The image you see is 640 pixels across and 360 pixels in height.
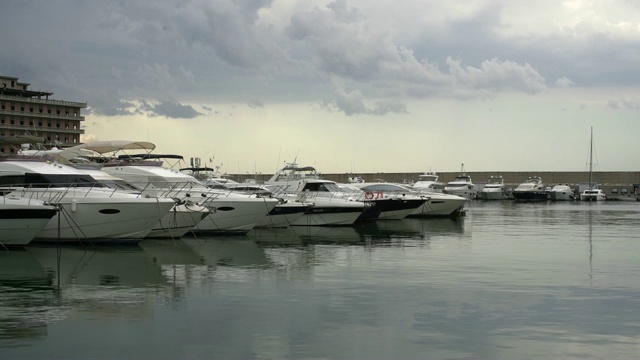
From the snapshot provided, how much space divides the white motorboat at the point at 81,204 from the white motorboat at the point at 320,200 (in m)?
12.6

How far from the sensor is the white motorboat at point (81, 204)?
25.5 meters

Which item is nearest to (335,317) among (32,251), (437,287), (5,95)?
(437,287)

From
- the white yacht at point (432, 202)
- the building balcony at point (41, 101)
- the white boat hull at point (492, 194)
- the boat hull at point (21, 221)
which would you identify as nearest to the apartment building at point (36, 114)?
the building balcony at point (41, 101)

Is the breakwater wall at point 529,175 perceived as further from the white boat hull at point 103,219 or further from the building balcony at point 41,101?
the white boat hull at point 103,219

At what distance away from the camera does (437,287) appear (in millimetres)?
17766

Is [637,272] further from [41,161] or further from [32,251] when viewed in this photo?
[41,161]

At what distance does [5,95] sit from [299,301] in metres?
127

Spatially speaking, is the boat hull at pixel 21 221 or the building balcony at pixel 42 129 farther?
the building balcony at pixel 42 129

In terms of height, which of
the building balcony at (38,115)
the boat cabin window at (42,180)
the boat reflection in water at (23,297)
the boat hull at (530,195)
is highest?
the building balcony at (38,115)

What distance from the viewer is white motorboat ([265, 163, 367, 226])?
3891cm

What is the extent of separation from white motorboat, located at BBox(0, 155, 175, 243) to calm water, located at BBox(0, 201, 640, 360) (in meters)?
0.82

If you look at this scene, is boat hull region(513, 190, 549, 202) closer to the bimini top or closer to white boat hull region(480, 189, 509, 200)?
white boat hull region(480, 189, 509, 200)

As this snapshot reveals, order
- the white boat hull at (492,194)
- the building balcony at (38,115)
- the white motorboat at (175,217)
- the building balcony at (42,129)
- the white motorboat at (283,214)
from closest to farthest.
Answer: the white motorboat at (175,217) < the white motorboat at (283,214) < the white boat hull at (492,194) < the building balcony at (42,129) < the building balcony at (38,115)

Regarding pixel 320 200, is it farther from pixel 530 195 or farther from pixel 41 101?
pixel 41 101
